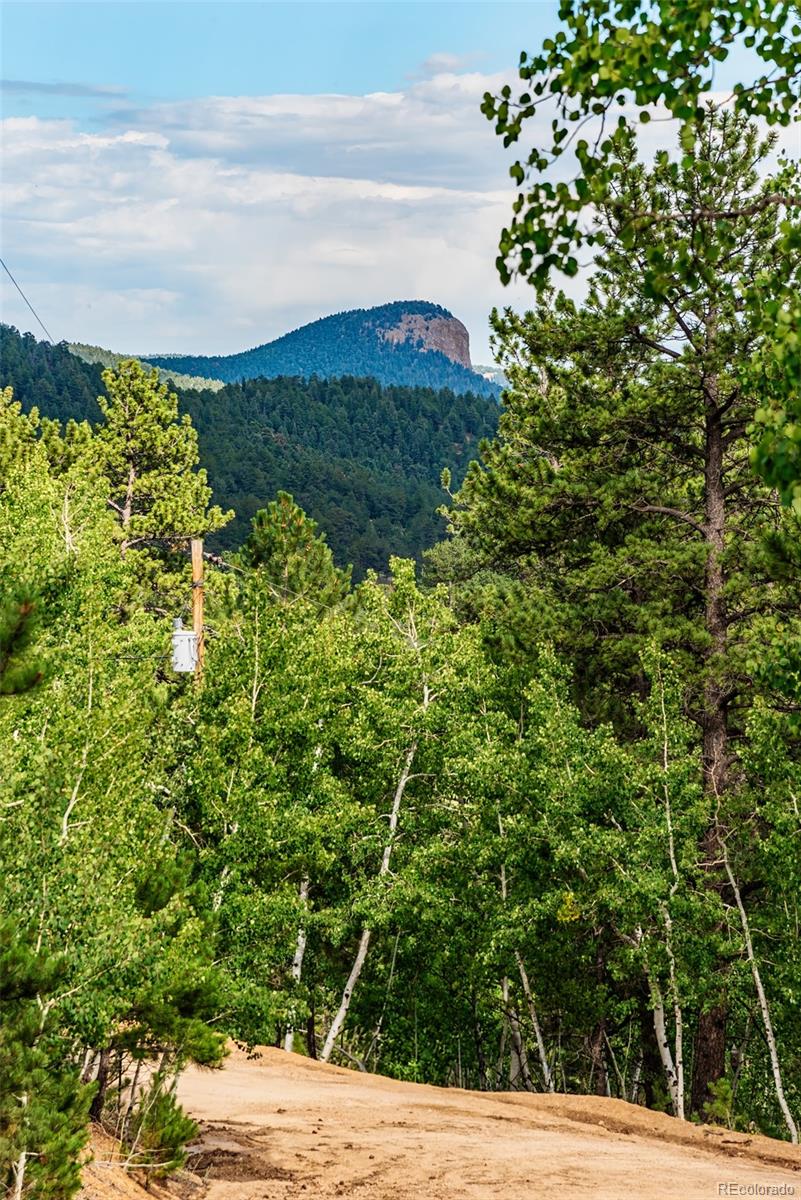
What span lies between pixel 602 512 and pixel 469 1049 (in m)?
16.6

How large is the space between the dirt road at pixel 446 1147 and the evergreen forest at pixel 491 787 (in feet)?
3.72

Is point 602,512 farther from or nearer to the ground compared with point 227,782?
farther from the ground

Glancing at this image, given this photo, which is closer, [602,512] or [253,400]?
[602,512]

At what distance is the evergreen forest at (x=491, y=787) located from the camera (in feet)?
36.1

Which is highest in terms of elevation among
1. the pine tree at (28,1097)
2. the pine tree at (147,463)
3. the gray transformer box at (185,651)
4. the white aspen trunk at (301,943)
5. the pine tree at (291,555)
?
the pine tree at (147,463)

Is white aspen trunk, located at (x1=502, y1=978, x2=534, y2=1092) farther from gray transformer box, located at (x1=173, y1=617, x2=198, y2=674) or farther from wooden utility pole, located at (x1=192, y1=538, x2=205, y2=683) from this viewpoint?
wooden utility pole, located at (x1=192, y1=538, x2=205, y2=683)

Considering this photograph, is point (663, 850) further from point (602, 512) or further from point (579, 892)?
point (602, 512)

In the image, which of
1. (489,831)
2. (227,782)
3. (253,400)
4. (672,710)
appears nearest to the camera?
(227,782)

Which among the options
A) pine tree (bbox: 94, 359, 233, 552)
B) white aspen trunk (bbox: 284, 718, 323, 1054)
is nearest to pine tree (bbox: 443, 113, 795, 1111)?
white aspen trunk (bbox: 284, 718, 323, 1054)

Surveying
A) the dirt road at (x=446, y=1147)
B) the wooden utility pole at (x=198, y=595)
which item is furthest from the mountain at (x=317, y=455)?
the dirt road at (x=446, y=1147)

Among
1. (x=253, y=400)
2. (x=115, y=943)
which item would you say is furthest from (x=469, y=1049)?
(x=253, y=400)

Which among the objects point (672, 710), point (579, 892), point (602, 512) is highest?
point (602, 512)

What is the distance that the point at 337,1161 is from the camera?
46.9ft

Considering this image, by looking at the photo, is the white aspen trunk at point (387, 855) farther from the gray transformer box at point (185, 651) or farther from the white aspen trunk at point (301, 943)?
the gray transformer box at point (185, 651)
